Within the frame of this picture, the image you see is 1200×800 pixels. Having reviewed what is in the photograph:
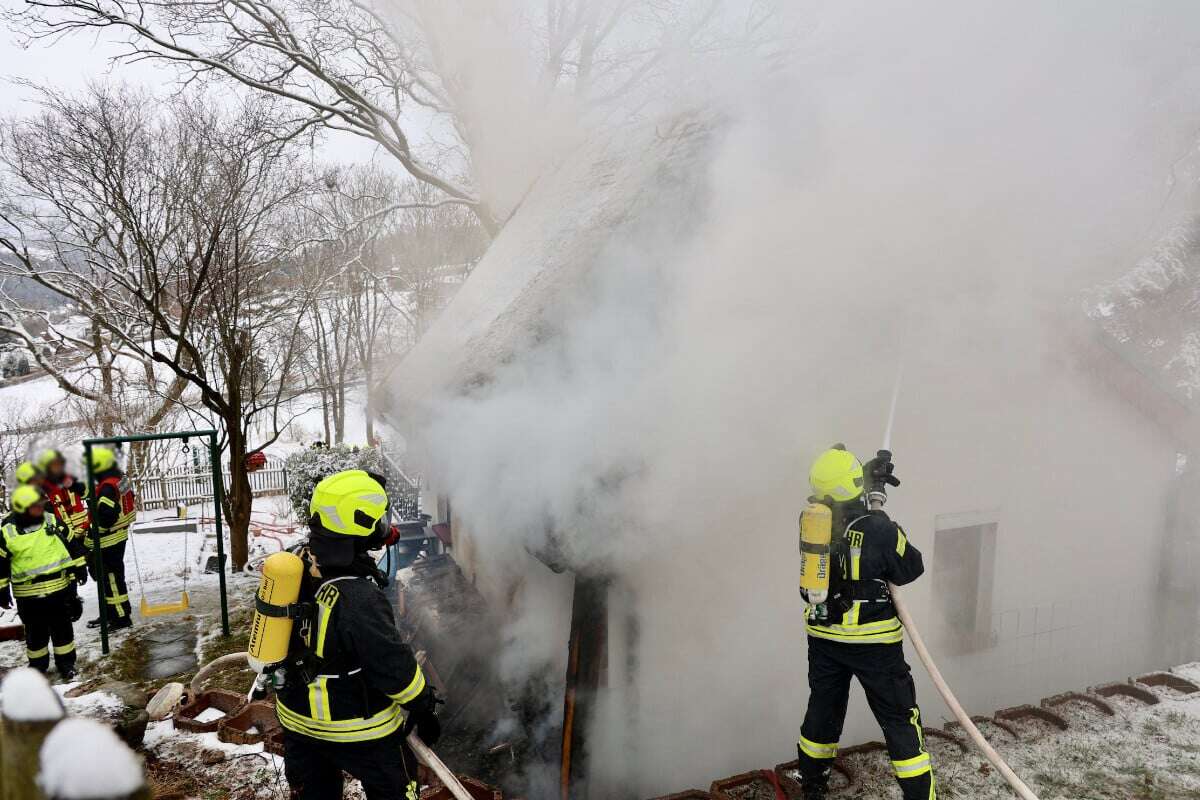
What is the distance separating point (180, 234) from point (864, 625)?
32.9 ft

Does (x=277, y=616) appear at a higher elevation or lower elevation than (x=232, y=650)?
higher

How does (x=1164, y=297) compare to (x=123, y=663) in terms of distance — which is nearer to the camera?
(x=123, y=663)

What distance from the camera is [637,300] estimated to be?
4.60 meters

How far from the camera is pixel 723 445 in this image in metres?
4.56

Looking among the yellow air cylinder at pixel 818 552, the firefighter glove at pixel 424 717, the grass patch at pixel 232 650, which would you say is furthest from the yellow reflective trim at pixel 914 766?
the grass patch at pixel 232 650

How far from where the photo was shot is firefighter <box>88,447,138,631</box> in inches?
245

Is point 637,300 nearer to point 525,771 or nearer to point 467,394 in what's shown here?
point 467,394

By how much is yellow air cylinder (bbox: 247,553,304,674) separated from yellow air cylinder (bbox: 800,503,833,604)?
2470 mm

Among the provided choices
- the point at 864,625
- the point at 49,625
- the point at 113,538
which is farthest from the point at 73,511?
the point at 864,625

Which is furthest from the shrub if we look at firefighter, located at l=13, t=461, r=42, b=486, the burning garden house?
firefighter, located at l=13, t=461, r=42, b=486

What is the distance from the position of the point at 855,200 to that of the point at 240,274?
7908 millimetres

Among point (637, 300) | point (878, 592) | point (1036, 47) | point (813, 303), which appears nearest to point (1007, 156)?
point (1036, 47)

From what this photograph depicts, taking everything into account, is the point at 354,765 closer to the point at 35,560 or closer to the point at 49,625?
the point at 35,560

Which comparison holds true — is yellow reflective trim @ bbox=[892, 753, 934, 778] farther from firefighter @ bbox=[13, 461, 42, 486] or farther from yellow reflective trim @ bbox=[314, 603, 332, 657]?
firefighter @ bbox=[13, 461, 42, 486]
